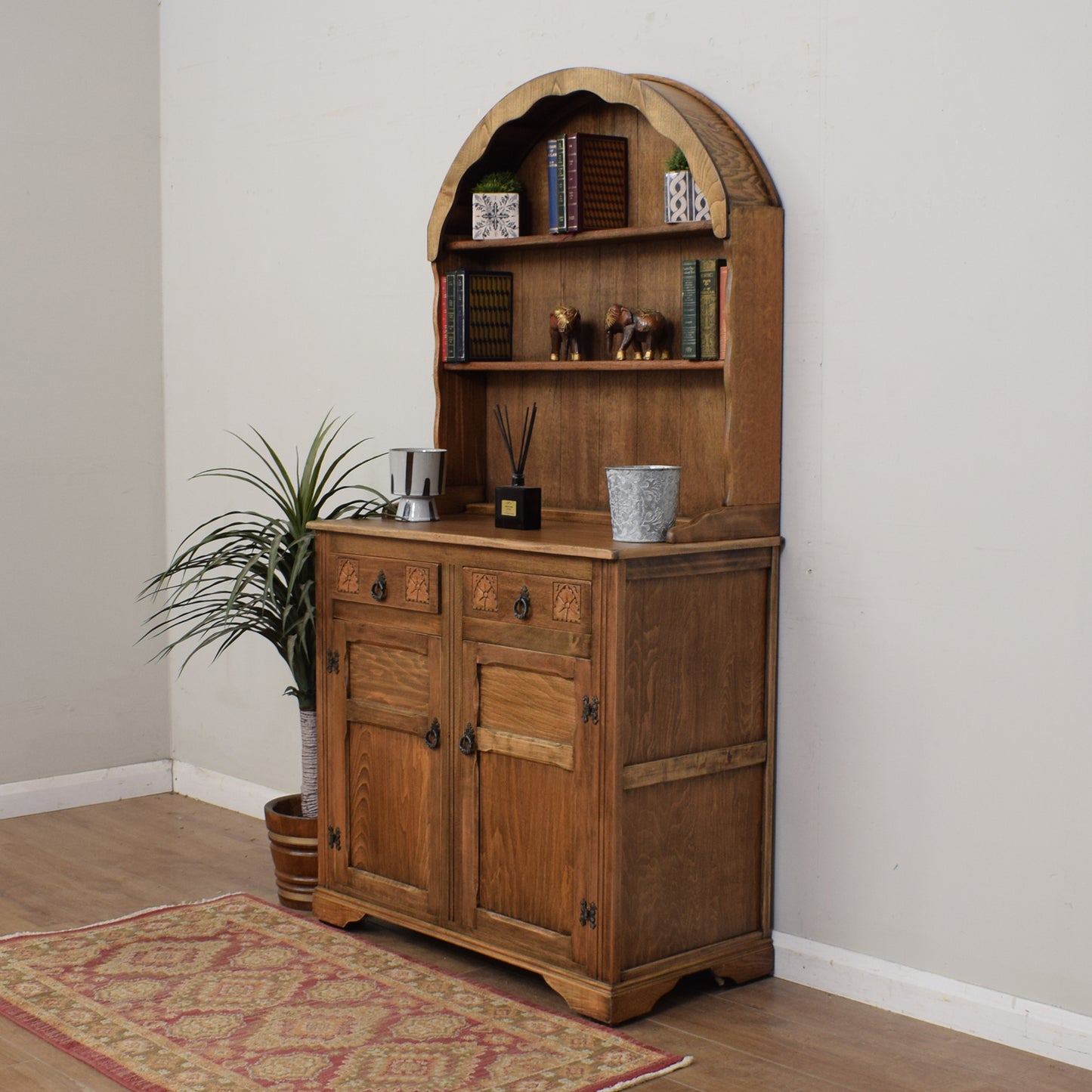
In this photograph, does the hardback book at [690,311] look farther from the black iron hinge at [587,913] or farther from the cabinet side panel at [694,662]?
the black iron hinge at [587,913]

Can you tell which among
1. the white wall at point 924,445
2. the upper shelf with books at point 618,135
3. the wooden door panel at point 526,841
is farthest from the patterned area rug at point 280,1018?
the upper shelf with books at point 618,135

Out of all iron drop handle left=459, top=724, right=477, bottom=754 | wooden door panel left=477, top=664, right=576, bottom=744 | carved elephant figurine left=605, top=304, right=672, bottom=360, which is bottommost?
iron drop handle left=459, top=724, right=477, bottom=754

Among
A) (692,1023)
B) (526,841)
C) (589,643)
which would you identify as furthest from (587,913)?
(589,643)

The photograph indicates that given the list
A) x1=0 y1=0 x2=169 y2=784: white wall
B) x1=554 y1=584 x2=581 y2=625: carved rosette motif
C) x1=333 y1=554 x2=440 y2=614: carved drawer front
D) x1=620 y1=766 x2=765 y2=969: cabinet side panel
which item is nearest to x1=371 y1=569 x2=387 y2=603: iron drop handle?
x1=333 y1=554 x2=440 y2=614: carved drawer front

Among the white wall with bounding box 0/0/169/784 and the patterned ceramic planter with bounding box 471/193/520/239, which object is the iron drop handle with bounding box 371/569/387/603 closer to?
the patterned ceramic planter with bounding box 471/193/520/239

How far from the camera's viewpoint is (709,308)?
3.38m

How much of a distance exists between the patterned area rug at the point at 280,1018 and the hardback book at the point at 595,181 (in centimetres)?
192

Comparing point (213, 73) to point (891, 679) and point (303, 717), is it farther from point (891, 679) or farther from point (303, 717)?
point (891, 679)

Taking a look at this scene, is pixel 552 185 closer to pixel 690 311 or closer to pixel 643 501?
pixel 690 311

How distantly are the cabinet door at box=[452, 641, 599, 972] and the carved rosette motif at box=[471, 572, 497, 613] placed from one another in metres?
0.09

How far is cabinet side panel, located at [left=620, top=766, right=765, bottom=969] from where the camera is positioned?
10.4 ft

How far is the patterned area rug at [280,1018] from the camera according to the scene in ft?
9.54

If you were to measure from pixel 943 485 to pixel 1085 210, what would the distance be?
64 cm

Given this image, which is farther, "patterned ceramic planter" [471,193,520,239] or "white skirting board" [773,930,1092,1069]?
"patterned ceramic planter" [471,193,520,239]
